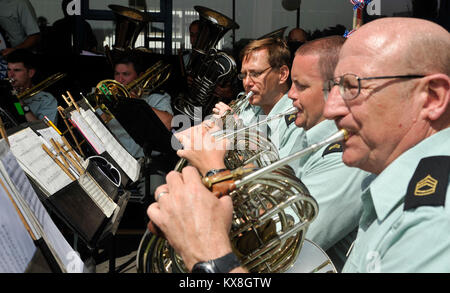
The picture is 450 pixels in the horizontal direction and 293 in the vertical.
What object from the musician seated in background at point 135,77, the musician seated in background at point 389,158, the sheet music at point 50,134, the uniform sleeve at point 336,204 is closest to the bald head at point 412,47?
the musician seated in background at point 389,158

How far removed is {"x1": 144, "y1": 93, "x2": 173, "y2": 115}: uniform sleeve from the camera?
5.07 metres

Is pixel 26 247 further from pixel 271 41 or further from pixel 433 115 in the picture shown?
pixel 271 41

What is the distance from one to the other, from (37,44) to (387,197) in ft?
17.6

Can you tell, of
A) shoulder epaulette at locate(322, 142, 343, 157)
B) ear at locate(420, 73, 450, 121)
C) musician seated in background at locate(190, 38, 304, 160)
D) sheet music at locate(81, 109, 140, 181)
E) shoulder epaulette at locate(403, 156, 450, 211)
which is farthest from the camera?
musician seated in background at locate(190, 38, 304, 160)

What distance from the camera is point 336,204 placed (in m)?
1.75

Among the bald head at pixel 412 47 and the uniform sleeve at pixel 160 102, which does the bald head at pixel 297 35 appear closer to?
the uniform sleeve at pixel 160 102

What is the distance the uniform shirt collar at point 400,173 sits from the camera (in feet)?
3.87

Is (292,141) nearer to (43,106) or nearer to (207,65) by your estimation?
(207,65)

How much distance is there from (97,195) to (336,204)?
118cm

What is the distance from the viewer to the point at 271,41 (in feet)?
12.7

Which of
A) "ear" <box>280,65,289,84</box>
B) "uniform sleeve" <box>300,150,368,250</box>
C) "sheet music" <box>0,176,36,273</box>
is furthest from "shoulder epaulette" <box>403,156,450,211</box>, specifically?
"ear" <box>280,65,289,84</box>

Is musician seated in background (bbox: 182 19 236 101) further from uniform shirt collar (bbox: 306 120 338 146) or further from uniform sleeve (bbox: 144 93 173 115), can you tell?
uniform shirt collar (bbox: 306 120 338 146)

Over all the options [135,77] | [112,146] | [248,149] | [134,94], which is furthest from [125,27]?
[248,149]

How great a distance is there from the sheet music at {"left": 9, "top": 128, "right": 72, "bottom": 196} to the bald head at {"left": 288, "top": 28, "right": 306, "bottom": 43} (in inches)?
161
